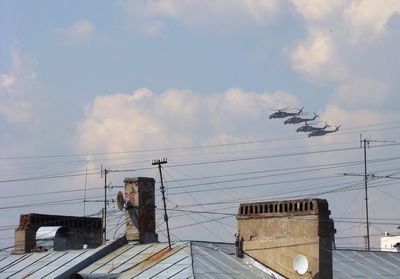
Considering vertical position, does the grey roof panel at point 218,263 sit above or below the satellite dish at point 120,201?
below

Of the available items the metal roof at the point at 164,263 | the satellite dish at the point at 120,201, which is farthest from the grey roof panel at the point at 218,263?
the satellite dish at the point at 120,201

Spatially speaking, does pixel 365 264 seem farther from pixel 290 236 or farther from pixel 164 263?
pixel 164 263

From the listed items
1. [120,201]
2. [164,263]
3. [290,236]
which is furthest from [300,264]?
[120,201]

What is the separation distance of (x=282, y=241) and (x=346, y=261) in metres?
5.31

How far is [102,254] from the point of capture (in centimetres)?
4562

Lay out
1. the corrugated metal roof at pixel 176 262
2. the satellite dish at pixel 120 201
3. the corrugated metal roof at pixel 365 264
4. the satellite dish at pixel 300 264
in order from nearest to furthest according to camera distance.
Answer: the corrugated metal roof at pixel 176 262, the satellite dish at pixel 300 264, the corrugated metal roof at pixel 365 264, the satellite dish at pixel 120 201

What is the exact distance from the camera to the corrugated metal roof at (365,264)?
45275 millimetres

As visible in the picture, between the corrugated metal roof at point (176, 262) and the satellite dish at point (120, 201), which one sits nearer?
the corrugated metal roof at point (176, 262)

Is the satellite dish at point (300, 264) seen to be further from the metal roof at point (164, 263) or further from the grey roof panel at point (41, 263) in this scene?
the grey roof panel at point (41, 263)

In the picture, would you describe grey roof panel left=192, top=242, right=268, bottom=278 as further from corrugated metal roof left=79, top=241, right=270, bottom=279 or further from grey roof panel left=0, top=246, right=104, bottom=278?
grey roof panel left=0, top=246, right=104, bottom=278

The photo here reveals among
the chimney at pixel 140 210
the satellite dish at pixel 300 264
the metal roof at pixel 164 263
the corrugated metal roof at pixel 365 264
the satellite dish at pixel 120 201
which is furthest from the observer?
the satellite dish at pixel 120 201

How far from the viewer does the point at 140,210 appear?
153ft

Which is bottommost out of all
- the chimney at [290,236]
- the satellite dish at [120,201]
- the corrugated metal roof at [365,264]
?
the corrugated metal roof at [365,264]

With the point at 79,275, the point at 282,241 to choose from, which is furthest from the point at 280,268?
the point at 79,275
